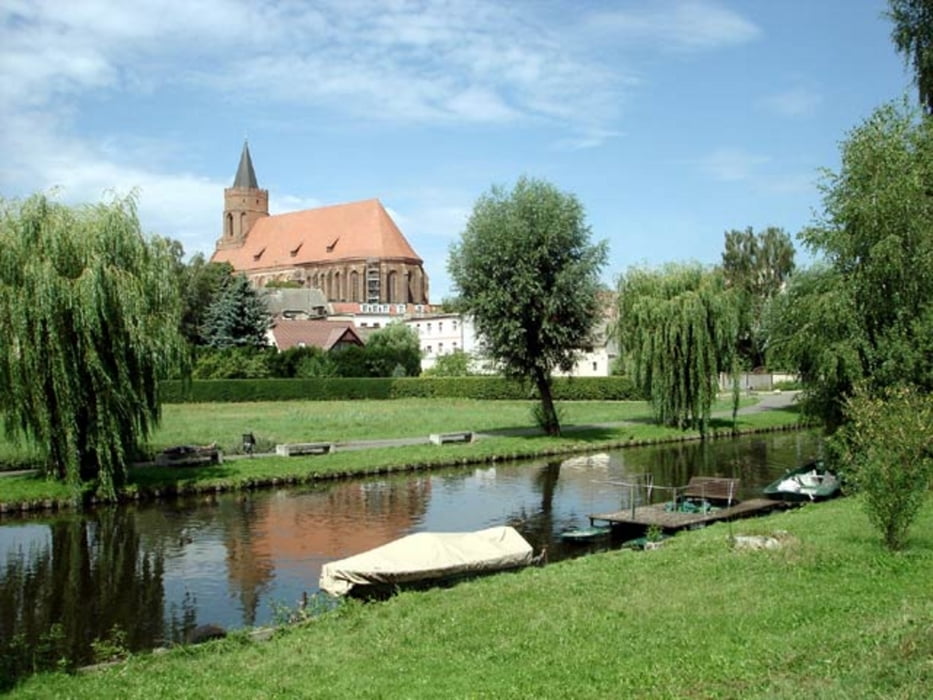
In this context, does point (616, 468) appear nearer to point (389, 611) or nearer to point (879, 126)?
point (879, 126)

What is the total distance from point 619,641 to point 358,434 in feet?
99.1

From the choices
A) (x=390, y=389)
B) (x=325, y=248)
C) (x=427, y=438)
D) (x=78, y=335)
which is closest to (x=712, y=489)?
(x=78, y=335)

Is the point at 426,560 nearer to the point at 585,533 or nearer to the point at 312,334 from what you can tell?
the point at 585,533

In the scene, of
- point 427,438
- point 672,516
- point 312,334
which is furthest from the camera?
point 312,334

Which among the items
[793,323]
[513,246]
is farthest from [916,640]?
[513,246]

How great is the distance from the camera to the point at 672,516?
21016mm

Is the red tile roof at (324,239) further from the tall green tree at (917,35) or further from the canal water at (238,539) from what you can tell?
the tall green tree at (917,35)

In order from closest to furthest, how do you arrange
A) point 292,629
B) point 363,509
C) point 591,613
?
point 591,613, point 292,629, point 363,509

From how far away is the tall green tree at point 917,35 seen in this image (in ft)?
81.0

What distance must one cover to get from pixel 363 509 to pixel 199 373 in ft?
144

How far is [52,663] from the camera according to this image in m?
12.2

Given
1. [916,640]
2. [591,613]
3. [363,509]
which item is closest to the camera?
[916,640]

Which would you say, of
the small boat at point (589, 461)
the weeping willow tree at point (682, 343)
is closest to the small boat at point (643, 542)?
the small boat at point (589, 461)

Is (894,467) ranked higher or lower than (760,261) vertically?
lower
